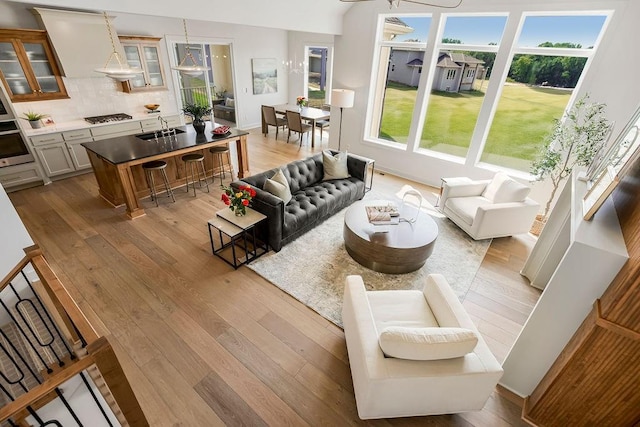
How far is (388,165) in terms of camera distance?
6.65m

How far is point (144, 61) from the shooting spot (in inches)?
260

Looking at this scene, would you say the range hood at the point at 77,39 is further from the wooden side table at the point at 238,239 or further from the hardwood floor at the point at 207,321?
the wooden side table at the point at 238,239

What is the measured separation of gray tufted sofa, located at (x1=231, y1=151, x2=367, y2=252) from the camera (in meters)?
3.80

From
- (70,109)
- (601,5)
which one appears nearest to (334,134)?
(601,5)

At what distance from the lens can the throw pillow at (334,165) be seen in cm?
506

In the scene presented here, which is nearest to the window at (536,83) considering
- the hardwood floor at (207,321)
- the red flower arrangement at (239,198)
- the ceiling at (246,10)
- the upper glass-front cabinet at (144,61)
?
the hardwood floor at (207,321)

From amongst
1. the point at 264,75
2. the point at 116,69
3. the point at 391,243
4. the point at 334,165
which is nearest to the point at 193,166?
the point at 116,69

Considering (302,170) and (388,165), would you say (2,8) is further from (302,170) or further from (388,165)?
(388,165)

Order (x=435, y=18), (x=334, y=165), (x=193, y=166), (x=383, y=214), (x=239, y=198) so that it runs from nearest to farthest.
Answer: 1. (x=239, y=198)
2. (x=383, y=214)
3. (x=334, y=165)
4. (x=435, y=18)
5. (x=193, y=166)

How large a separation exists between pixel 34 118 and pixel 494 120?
26.3ft

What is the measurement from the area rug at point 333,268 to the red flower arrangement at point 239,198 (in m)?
0.69

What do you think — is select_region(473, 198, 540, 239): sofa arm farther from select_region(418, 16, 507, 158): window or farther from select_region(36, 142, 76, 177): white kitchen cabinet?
select_region(36, 142, 76, 177): white kitchen cabinet

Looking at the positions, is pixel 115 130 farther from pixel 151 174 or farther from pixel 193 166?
pixel 151 174

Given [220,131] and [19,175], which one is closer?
[19,175]
